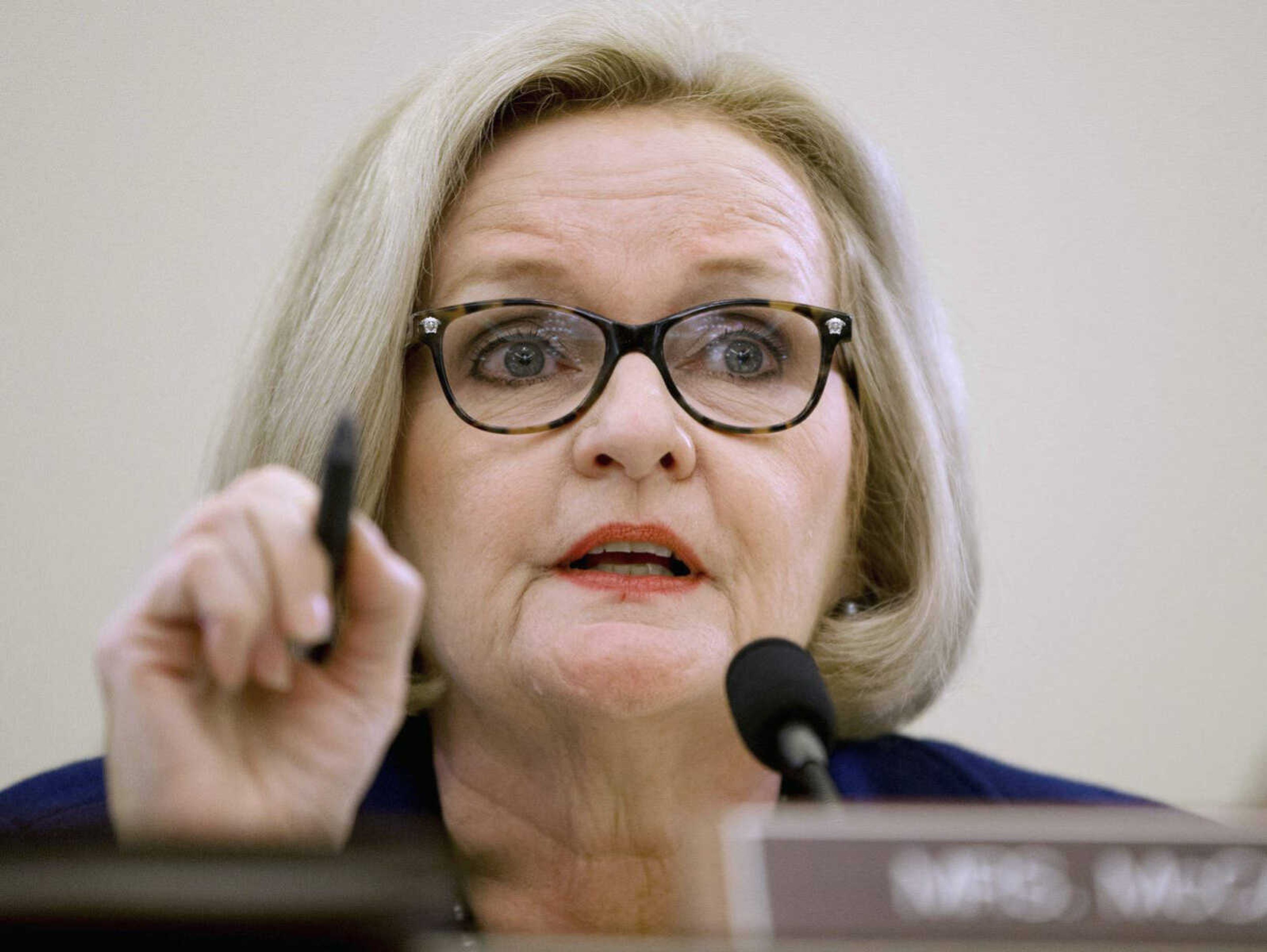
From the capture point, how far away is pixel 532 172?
1.42 metres

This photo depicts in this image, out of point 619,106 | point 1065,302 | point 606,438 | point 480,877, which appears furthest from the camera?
point 1065,302

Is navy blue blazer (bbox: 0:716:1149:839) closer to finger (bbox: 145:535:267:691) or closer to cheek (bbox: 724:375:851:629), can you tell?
cheek (bbox: 724:375:851:629)

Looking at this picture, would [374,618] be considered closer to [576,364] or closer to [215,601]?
[215,601]

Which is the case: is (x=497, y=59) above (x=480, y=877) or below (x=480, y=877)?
above

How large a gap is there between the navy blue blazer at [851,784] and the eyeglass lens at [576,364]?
1.48 ft

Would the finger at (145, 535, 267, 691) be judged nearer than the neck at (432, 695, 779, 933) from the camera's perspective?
Yes

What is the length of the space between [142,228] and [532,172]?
0.98 m

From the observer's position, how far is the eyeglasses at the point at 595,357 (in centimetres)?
128

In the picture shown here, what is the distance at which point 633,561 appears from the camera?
1.21m

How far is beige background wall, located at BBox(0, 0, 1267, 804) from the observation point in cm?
201

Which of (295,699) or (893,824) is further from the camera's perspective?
(295,699)

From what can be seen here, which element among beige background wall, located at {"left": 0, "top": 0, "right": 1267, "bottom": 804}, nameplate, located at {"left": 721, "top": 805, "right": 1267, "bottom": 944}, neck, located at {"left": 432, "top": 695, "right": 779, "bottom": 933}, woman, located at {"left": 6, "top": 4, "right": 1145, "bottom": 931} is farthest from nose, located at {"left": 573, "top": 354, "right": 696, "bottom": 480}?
beige background wall, located at {"left": 0, "top": 0, "right": 1267, "bottom": 804}

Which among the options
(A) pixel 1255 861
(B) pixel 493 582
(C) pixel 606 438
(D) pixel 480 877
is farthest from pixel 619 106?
(A) pixel 1255 861

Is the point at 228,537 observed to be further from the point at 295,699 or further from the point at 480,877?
the point at 480,877
